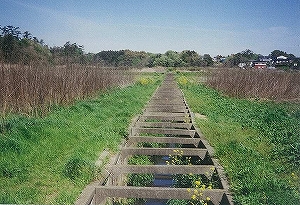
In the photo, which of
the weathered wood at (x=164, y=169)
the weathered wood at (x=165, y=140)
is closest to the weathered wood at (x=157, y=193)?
the weathered wood at (x=164, y=169)

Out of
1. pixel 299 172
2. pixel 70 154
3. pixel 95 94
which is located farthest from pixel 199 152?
pixel 95 94

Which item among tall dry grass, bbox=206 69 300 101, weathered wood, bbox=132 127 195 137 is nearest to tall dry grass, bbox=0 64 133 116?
weathered wood, bbox=132 127 195 137

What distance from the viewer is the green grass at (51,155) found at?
13.1ft

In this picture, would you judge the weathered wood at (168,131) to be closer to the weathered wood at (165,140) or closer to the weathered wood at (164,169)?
the weathered wood at (165,140)

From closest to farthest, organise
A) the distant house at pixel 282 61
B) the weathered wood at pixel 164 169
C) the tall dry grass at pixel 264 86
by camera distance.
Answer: the weathered wood at pixel 164 169
the tall dry grass at pixel 264 86
the distant house at pixel 282 61

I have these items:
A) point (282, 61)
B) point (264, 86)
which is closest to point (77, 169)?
point (264, 86)

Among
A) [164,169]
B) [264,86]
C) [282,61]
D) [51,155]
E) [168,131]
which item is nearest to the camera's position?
[164,169]

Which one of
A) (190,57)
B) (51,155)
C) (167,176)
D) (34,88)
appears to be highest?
(34,88)

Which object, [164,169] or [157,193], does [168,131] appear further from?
[157,193]

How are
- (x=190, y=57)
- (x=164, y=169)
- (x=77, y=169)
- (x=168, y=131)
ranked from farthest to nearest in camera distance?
(x=190, y=57), (x=168, y=131), (x=164, y=169), (x=77, y=169)

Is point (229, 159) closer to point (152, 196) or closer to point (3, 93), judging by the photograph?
point (152, 196)

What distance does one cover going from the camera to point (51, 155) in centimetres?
545

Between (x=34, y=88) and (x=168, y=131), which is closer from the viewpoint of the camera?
(x=168, y=131)

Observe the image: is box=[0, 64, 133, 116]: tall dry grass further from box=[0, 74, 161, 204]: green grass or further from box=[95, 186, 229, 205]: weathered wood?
box=[95, 186, 229, 205]: weathered wood
